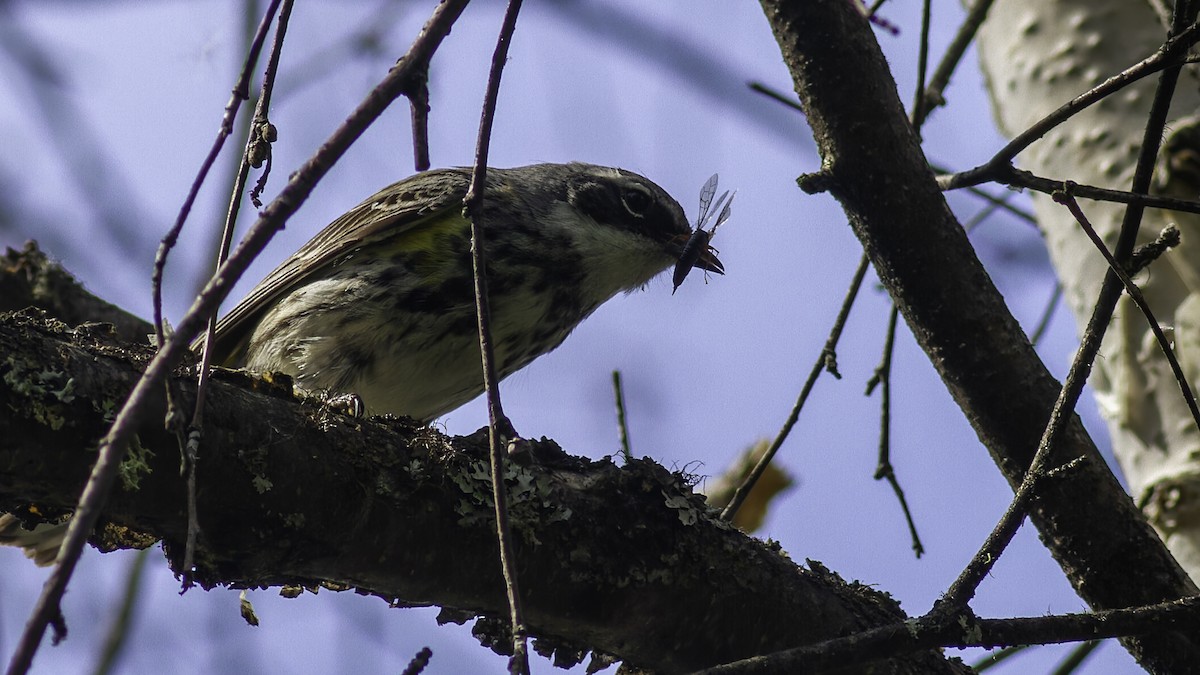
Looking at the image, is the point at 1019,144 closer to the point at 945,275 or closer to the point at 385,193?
the point at 945,275

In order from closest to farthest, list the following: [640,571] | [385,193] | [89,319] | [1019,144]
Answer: [1019,144]
[640,571]
[89,319]
[385,193]

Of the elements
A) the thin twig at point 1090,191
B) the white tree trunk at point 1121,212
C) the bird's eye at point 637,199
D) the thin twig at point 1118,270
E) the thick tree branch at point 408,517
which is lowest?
the thick tree branch at point 408,517

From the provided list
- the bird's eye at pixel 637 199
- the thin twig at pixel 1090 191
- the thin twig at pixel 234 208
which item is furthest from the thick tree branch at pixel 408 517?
the bird's eye at pixel 637 199

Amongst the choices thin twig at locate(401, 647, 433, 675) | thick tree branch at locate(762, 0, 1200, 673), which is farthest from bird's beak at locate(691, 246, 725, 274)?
thin twig at locate(401, 647, 433, 675)

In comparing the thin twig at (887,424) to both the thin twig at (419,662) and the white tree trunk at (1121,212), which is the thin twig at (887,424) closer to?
the white tree trunk at (1121,212)

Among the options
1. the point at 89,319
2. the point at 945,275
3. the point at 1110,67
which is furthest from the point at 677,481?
the point at 89,319

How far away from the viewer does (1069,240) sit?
4930mm

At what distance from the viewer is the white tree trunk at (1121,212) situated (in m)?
4.43

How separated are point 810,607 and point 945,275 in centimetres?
116

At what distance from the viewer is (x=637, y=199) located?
596cm

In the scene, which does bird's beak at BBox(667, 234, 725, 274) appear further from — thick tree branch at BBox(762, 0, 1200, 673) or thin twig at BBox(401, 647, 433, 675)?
thin twig at BBox(401, 647, 433, 675)

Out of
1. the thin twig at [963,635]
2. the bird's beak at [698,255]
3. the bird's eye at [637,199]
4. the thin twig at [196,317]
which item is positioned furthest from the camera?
the bird's eye at [637,199]

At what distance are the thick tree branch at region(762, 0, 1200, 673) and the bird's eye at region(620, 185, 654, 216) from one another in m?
2.06

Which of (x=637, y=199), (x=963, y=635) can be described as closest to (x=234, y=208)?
(x=963, y=635)
